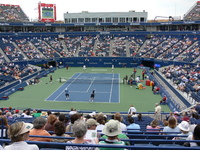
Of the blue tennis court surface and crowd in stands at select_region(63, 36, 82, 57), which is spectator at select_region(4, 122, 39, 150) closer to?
the blue tennis court surface

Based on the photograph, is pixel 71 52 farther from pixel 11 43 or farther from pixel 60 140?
pixel 60 140

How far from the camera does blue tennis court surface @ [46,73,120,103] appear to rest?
2419cm

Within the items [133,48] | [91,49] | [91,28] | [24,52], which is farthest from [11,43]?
[133,48]

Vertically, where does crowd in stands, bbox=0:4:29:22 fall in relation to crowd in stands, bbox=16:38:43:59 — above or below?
above

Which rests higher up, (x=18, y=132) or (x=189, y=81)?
(x=18, y=132)

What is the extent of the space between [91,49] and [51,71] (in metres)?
15.4

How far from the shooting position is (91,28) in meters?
61.6

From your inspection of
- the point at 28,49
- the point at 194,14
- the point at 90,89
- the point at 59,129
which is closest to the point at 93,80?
the point at 90,89

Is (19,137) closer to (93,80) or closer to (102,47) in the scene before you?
(93,80)

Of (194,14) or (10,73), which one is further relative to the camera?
(194,14)

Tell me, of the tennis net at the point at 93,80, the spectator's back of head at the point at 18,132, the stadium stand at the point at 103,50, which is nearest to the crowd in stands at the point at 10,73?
Result: the stadium stand at the point at 103,50

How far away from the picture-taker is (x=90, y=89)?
28172 mm

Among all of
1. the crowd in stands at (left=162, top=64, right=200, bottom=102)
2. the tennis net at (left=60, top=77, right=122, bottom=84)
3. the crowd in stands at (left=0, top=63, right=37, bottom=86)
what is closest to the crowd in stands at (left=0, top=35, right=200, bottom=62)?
the crowd in stands at (left=0, top=63, right=37, bottom=86)

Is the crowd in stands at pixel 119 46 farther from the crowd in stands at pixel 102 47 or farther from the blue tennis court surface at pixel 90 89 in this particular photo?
the blue tennis court surface at pixel 90 89
